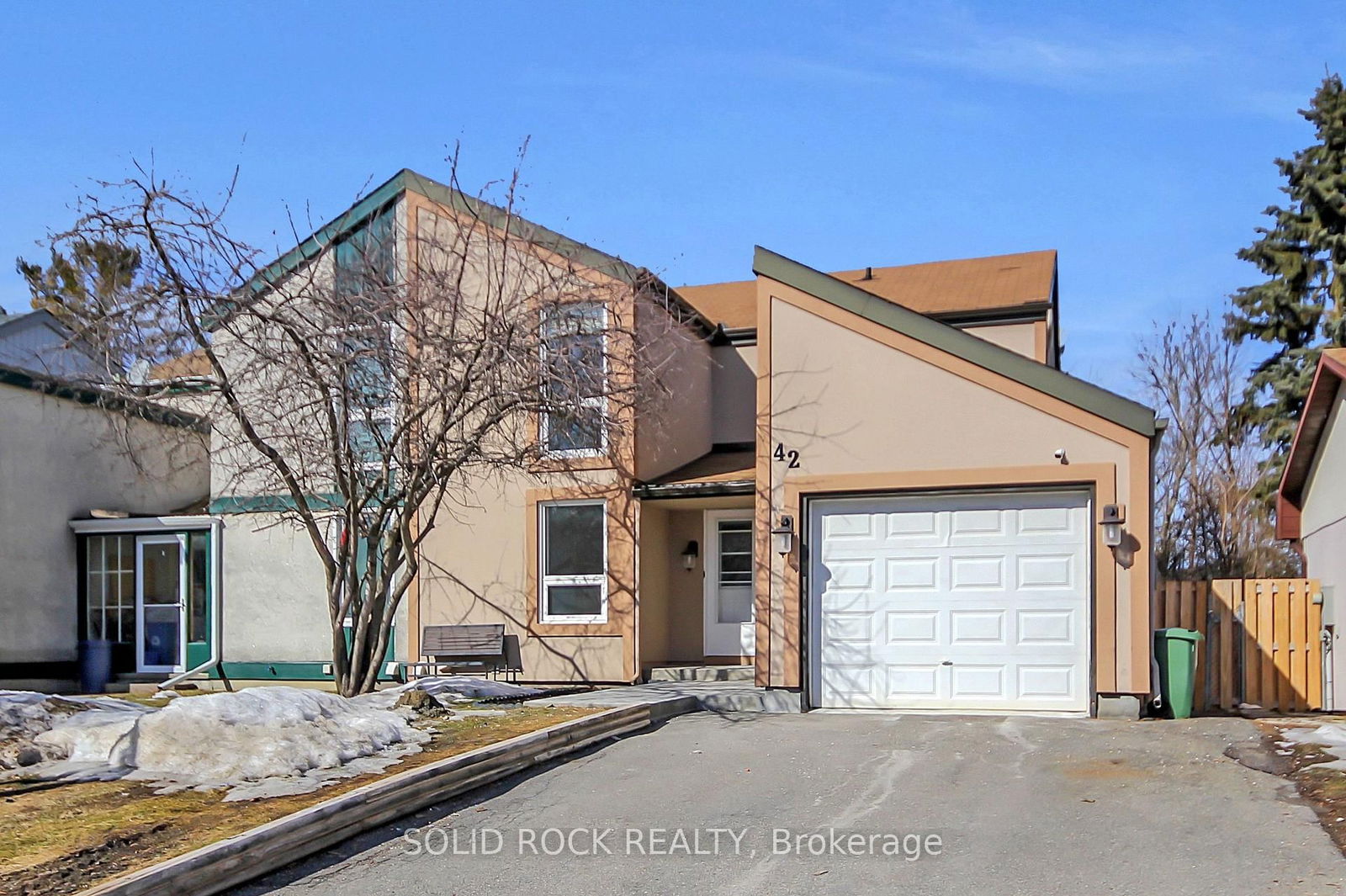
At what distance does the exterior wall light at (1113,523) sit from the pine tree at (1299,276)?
16.3 meters

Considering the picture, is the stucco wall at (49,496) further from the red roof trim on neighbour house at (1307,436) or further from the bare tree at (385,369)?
the red roof trim on neighbour house at (1307,436)

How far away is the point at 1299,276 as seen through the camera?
27828 mm

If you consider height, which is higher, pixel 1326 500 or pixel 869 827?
pixel 1326 500

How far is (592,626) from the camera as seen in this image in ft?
52.1

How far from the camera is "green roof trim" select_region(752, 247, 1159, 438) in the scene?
43.0 ft

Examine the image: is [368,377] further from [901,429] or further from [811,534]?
[901,429]

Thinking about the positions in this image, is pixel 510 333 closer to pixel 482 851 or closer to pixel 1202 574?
pixel 482 851

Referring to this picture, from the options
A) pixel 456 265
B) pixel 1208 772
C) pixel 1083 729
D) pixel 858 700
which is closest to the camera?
pixel 1208 772

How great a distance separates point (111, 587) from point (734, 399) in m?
10.5

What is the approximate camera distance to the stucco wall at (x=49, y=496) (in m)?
18.6

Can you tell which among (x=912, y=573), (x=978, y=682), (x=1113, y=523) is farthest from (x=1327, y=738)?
(x=912, y=573)

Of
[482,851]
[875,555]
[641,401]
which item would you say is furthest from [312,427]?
[482,851]

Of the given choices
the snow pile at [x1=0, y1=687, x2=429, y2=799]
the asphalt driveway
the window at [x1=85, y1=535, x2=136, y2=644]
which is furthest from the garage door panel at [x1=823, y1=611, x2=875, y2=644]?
the window at [x1=85, y1=535, x2=136, y2=644]

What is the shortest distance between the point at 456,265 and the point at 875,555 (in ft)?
20.2
